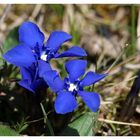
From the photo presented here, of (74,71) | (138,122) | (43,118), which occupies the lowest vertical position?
(138,122)

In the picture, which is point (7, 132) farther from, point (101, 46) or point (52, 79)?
point (101, 46)

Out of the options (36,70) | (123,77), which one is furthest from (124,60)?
(36,70)

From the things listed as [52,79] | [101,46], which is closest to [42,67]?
[52,79]

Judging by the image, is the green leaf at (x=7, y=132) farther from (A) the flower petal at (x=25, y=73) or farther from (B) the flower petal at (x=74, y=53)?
(B) the flower petal at (x=74, y=53)

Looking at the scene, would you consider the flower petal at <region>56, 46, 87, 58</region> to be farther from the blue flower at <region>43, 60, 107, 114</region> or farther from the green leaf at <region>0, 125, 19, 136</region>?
the green leaf at <region>0, 125, 19, 136</region>

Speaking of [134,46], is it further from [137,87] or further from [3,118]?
[3,118]

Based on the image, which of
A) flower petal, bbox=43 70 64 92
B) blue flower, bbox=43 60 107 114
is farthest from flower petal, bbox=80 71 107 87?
flower petal, bbox=43 70 64 92

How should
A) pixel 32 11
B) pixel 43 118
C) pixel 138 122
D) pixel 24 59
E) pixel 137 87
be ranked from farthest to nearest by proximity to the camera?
pixel 32 11, pixel 138 122, pixel 137 87, pixel 43 118, pixel 24 59
